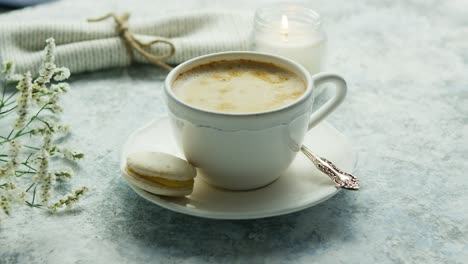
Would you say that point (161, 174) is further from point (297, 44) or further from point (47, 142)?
point (297, 44)

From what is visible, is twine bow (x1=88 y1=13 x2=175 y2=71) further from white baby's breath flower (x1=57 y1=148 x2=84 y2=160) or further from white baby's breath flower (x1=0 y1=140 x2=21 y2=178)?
white baby's breath flower (x1=0 y1=140 x2=21 y2=178)

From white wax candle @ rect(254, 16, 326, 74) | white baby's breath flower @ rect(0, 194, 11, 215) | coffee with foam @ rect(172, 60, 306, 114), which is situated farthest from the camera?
white wax candle @ rect(254, 16, 326, 74)

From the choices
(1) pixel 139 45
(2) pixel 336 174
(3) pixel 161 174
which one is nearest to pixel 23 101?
(3) pixel 161 174

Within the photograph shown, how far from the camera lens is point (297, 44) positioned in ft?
4.47

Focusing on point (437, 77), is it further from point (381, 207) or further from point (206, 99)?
point (206, 99)

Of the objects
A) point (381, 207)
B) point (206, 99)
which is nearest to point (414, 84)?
point (381, 207)

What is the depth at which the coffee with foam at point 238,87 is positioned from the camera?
0.95 metres

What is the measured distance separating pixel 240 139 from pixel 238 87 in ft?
0.44

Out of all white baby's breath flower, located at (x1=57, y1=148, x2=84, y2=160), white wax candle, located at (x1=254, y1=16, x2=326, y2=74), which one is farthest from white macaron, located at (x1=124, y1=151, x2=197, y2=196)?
white wax candle, located at (x1=254, y1=16, x2=326, y2=74)

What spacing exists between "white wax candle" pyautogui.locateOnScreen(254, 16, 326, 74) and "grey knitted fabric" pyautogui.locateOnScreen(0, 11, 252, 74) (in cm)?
9

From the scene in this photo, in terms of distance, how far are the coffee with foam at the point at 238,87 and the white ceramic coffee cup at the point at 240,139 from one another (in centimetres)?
3

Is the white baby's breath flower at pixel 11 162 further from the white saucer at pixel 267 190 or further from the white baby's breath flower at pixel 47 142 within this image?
the white saucer at pixel 267 190

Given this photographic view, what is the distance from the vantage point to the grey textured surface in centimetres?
89

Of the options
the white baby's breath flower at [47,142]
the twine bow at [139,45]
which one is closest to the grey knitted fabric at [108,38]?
the twine bow at [139,45]
